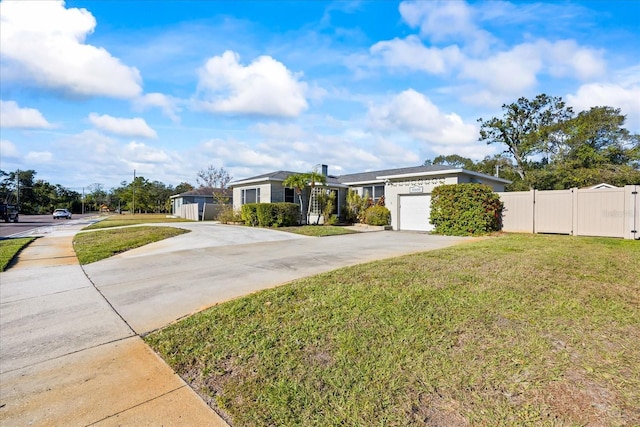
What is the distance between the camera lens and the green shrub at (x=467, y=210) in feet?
45.6

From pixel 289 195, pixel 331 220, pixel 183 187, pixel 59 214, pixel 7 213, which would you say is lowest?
pixel 59 214

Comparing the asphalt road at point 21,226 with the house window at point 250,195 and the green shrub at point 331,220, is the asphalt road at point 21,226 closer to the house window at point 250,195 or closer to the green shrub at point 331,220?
the house window at point 250,195

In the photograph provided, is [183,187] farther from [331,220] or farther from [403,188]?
[403,188]

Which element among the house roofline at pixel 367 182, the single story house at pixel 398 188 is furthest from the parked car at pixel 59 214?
the house roofline at pixel 367 182

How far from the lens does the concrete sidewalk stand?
2379 mm

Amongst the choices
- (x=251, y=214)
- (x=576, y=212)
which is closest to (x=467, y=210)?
(x=576, y=212)

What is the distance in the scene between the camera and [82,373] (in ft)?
9.87

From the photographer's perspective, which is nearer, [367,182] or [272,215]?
[272,215]

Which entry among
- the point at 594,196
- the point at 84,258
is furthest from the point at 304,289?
the point at 594,196

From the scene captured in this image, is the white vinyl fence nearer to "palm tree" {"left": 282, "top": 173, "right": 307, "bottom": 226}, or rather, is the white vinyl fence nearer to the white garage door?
the white garage door

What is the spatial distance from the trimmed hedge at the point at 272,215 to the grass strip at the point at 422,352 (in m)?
13.5

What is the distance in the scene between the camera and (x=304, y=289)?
4855 mm

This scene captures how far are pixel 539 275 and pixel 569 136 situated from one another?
31445 mm

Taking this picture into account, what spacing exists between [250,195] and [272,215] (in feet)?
19.1
